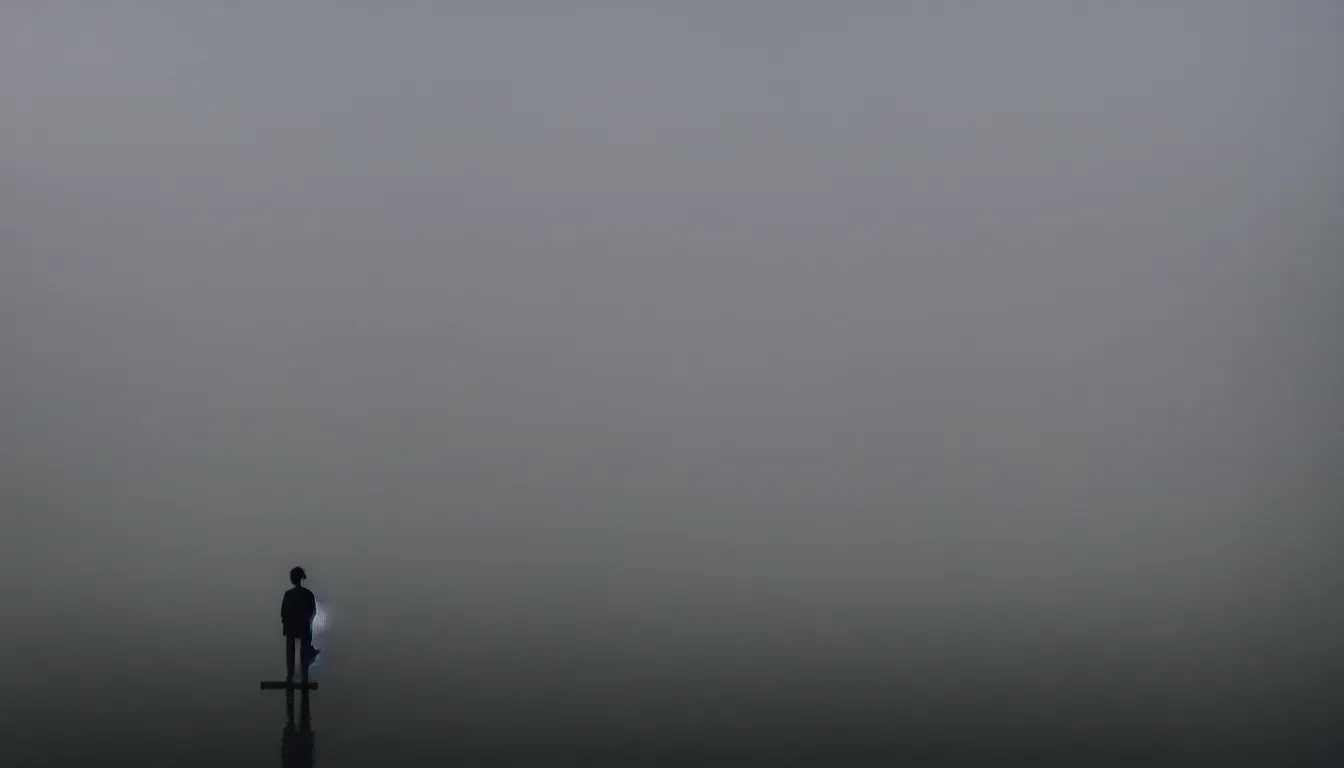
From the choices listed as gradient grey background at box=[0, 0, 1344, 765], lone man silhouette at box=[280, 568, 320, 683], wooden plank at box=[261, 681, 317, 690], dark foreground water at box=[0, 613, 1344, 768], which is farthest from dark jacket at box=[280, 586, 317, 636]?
gradient grey background at box=[0, 0, 1344, 765]

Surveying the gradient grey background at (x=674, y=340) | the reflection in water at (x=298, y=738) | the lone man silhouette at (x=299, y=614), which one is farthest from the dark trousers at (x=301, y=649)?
the gradient grey background at (x=674, y=340)

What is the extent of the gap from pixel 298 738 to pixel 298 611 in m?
1.22

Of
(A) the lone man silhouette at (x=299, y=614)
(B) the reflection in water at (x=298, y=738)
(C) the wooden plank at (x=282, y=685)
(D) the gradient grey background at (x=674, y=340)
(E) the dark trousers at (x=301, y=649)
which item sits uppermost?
(D) the gradient grey background at (x=674, y=340)

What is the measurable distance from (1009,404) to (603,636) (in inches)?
195

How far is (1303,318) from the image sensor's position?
12.0m

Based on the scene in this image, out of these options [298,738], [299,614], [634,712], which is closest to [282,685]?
[299,614]

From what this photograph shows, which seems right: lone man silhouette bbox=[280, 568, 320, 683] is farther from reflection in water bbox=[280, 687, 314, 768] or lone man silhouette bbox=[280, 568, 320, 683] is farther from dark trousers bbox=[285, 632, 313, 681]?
reflection in water bbox=[280, 687, 314, 768]

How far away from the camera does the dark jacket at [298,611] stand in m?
8.74

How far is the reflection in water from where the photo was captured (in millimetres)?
7211

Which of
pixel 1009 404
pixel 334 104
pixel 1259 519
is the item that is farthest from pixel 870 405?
pixel 334 104

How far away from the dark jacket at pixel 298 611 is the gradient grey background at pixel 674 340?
315 cm

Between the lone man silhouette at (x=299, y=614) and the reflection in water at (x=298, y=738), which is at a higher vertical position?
the lone man silhouette at (x=299, y=614)

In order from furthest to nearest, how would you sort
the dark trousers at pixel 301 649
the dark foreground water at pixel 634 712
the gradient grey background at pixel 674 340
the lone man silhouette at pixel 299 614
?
the gradient grey background at pixel 674 340 → the dark trousers at pixel 301 649 → the lone man silhouette at pixel 299 614 → the dark foreground water at pixel 634 712

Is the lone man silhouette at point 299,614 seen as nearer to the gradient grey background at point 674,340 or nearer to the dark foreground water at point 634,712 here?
the dark foreground water at point 634,712
